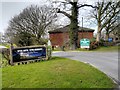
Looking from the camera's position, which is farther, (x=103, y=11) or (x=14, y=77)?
(x=103, y=11)

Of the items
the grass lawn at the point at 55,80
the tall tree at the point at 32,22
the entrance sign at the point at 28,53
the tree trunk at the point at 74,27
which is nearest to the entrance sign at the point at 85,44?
the tree trunk at the point at 74,27

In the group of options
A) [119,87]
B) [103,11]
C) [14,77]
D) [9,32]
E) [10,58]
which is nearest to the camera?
[119,87]

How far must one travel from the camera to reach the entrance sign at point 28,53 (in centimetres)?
1533

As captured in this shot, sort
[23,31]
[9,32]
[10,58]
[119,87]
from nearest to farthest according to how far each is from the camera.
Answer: [119,87]
[10,58]
[23,31]
[9,32]

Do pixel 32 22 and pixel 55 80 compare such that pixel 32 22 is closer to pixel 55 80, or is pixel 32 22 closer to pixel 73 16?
pixel 73 16

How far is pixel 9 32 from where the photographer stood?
57031mm

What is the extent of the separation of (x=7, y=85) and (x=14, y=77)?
1287mm

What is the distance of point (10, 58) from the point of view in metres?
15.0

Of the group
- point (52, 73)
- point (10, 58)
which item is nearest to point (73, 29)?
point (10, 58)

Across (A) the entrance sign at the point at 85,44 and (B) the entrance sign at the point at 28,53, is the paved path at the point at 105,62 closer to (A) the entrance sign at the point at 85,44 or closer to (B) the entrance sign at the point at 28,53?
(B) the entrance sign at the point at 28,53

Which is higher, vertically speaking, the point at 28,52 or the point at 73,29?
the point at 73,29

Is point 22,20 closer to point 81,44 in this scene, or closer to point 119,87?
point 81,44

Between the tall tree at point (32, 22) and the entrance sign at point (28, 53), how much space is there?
113ft

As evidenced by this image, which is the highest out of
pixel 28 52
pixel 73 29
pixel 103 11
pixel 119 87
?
pixel 103 11
